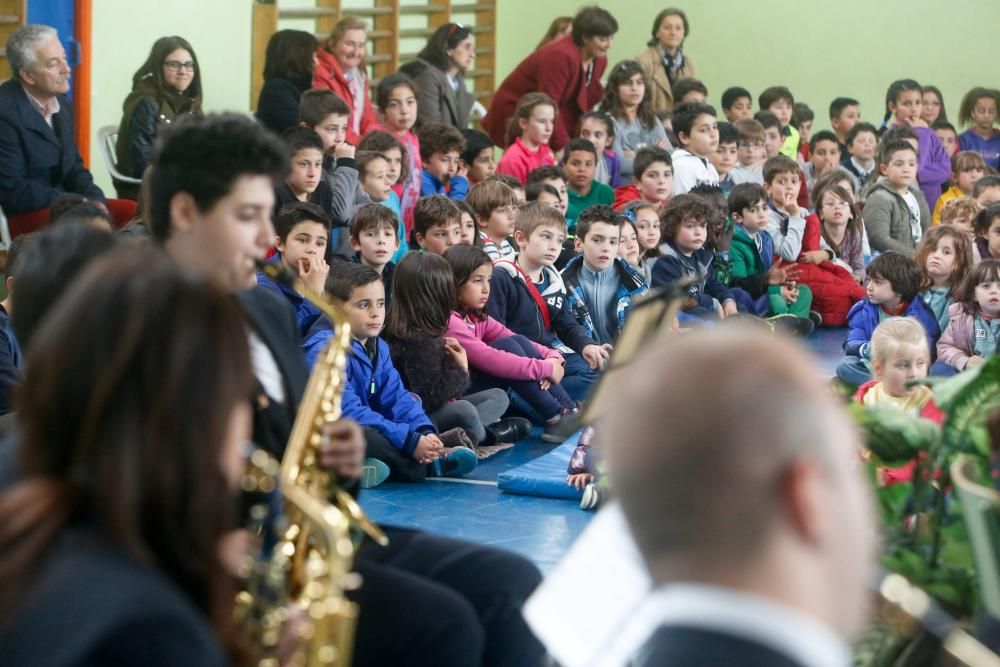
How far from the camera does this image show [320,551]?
182 cm

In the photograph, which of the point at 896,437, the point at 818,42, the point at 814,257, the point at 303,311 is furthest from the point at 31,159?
the point at 818,42

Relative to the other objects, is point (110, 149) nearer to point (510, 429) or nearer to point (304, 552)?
point (510, 429)

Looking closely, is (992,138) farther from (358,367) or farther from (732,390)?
(732,390)

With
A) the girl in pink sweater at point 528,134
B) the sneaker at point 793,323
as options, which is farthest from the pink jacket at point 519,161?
the sneaker at point 793,323

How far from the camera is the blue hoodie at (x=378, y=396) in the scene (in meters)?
4.61

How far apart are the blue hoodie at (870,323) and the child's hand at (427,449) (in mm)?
2335

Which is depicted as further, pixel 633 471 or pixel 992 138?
pixel 992 138

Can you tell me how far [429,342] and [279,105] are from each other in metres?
3.00

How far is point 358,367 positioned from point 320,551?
9.44ft

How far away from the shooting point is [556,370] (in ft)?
18.5

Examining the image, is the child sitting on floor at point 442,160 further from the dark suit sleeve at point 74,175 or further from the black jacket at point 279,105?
the dark suit sleeve at point 74,175

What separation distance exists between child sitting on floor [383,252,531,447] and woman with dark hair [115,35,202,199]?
89.8 inches

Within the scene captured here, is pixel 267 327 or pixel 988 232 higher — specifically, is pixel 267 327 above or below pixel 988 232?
above

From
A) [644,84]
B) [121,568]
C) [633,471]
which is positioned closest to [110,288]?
[121,568]
